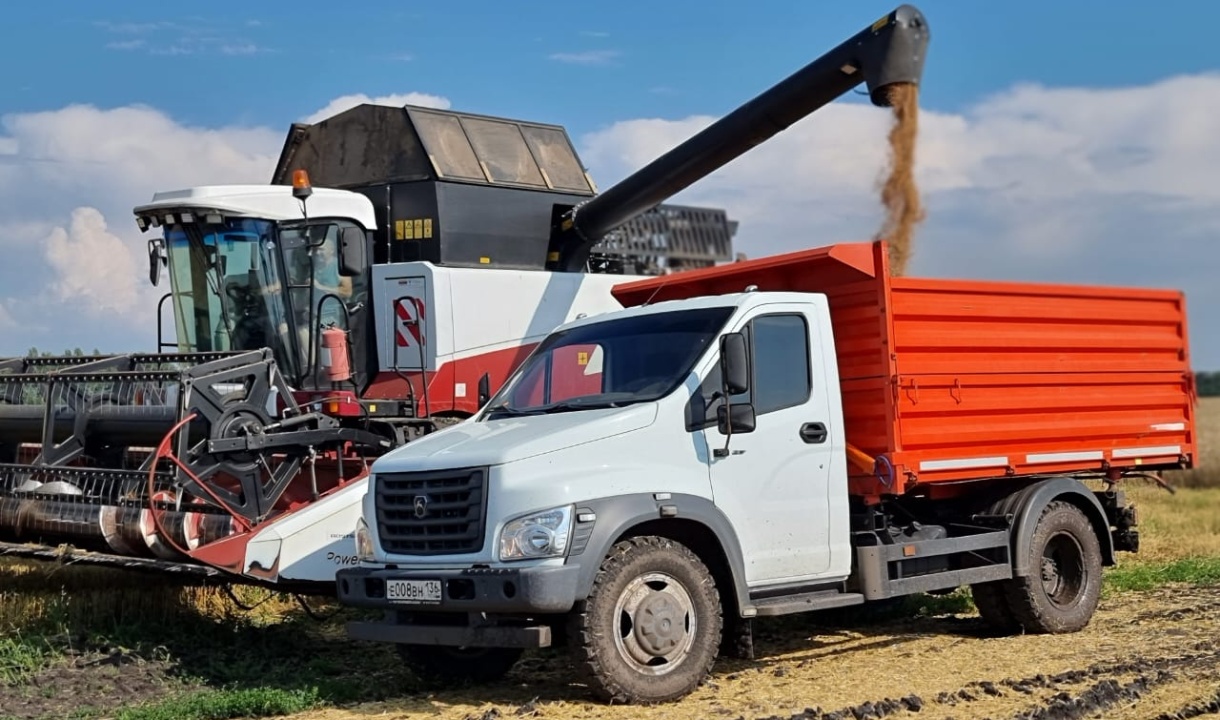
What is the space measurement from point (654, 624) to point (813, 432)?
176cm

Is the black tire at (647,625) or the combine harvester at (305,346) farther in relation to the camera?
the combine harvester at (305,346)

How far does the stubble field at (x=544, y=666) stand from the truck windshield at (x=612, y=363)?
1774 mm

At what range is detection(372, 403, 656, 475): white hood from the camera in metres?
7.65

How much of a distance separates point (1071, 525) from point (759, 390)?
10.9 feet

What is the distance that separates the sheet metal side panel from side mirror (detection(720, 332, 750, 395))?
4.66 feet

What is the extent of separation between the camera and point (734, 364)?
8.12 metres

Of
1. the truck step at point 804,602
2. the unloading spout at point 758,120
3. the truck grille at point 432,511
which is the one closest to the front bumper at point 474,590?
the truck grille at point 432,511

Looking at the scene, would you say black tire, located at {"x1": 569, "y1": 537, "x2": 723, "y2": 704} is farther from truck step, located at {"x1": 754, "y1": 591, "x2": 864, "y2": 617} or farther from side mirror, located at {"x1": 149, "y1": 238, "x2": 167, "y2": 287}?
side mirror, located at {"x1": 149, "y1": 238, "x2": 167, "y2": 287}

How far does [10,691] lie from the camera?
27.3 feet

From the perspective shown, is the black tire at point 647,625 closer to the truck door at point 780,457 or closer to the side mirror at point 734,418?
the truck door at point 780,457

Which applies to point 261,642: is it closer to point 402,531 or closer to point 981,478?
point 402,531

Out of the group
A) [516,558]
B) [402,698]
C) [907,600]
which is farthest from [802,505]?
[907,600]

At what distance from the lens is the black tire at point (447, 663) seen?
8695 millimetres

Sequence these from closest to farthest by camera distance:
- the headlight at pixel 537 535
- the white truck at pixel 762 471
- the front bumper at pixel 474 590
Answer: the front bumper at pixel 474 590 → the headlight at pixel 537 535 → the white truck at pixel 762 471
